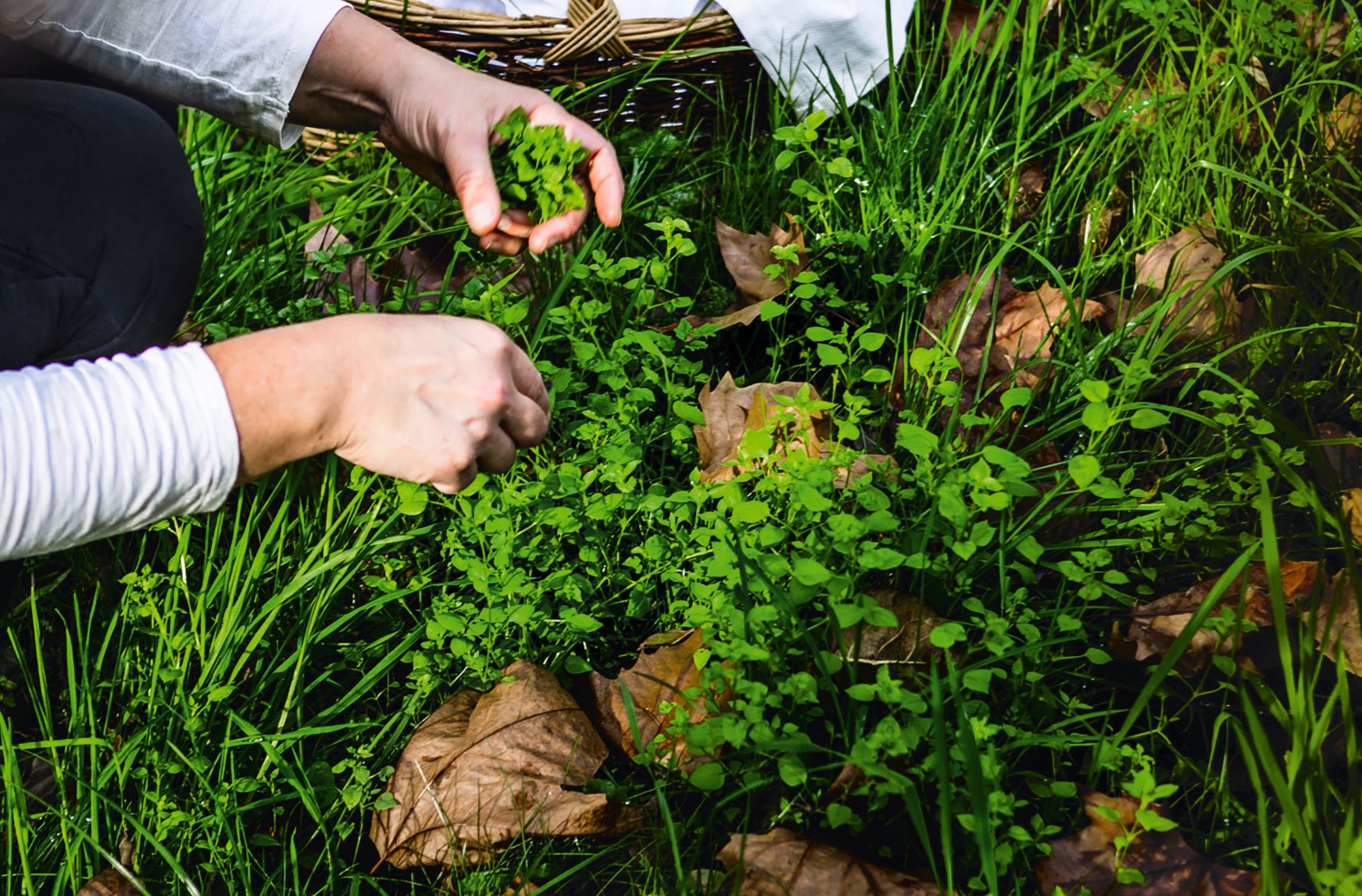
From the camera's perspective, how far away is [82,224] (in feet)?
4.37

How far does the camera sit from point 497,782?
3.84 ft

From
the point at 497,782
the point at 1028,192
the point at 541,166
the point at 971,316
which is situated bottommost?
the point at 497,782

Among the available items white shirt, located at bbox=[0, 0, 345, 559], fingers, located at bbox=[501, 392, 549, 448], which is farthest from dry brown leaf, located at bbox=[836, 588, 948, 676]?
white shirt, located at bbox=[0, 0, 345, 559]

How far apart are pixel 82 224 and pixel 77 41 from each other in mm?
256

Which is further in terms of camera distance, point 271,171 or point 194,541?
point 271,171

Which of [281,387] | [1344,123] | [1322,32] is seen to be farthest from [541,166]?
[1322,32]

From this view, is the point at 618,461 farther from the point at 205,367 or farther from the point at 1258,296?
the point at 1258,296

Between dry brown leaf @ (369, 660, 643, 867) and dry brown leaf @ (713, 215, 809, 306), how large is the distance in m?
0.69

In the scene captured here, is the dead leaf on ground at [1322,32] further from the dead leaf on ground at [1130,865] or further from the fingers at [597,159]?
the dead leaf on ground at [1130,865]

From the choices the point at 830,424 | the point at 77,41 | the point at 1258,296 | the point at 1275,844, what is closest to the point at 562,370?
the point at 830,424

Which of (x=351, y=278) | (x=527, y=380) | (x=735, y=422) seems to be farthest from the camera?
(x=351, y=278)

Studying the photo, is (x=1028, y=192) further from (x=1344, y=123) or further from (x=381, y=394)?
(x=381, y=394)

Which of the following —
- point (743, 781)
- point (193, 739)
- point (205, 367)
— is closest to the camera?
point (205, 367)

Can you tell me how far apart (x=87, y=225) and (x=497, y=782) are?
2.85 ft
